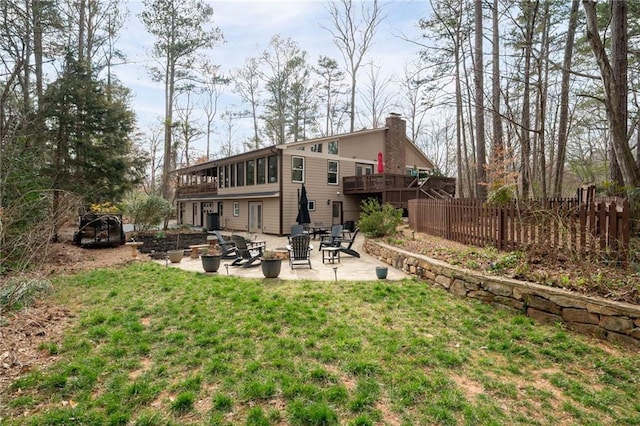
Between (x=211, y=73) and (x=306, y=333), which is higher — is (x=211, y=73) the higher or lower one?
the higher one

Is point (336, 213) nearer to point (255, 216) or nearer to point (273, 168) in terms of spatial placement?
point (273, 168)

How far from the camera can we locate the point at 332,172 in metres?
19.2

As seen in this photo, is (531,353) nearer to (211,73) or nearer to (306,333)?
(306,333)

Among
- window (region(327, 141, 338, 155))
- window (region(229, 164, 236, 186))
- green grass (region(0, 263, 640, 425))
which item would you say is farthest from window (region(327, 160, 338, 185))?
green grass (region(0, 263, 640, 425))

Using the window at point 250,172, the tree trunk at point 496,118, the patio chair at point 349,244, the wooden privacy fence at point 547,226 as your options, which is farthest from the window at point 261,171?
the wooden privacy fence at point 547,226

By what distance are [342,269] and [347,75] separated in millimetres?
23604

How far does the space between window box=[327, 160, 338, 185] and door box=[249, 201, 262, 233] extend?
169 inches

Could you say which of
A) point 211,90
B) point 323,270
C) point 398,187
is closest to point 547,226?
point 323,270

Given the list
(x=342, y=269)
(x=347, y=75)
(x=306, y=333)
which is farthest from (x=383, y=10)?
(x=306, y=333)

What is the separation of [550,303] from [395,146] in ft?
59.3

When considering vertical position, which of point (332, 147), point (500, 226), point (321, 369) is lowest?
point (321, 369)

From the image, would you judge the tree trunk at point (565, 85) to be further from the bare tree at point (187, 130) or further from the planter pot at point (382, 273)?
the bare tree at point (187, 130)

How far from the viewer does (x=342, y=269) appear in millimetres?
8227

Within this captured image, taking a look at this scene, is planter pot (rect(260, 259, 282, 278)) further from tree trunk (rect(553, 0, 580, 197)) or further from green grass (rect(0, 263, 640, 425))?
tree trunk (rect(553, 0, 580, 197))
